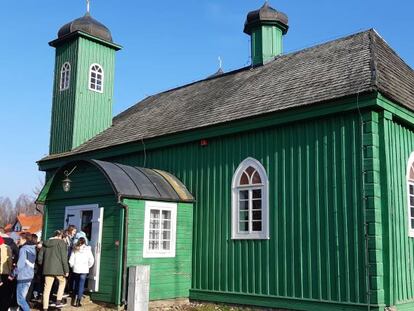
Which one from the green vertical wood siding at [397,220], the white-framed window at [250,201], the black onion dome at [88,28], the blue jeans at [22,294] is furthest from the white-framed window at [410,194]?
the black onion dome at [88,28]

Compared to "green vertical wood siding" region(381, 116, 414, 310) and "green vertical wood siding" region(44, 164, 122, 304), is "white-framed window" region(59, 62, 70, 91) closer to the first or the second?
"green vertical wood siding" region(44, 164, 122, 304)

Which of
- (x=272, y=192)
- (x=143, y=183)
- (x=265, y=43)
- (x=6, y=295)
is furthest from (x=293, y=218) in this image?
(x=265, y=43)

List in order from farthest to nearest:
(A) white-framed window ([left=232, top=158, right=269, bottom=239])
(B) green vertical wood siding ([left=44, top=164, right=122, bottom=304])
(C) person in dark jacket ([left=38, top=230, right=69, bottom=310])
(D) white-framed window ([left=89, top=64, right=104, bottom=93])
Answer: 1. (D) white-framed window ([left=89, top=64, right=104, bottom=93])
2. (B) green vertical wood siding ([left=44, top=164, right=122, bottom=304])
3. (A) white-framed window ([left=232, top=158, right=269, bottom=239])
4. (C) person in dark jacket ([left=38, top=230, right=69, bottom=310])

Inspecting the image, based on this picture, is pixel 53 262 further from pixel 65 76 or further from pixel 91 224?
pixel 65 76

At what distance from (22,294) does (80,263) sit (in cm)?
171

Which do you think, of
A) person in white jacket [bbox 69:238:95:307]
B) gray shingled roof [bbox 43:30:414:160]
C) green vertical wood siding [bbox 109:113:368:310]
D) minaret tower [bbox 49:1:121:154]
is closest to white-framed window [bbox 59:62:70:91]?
minaret tower [bbox 49:1:121:154]

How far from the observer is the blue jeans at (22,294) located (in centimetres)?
993

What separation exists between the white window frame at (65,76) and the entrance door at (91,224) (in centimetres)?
694

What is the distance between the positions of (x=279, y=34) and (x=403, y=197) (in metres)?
9.48

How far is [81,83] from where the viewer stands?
1878 centimetres

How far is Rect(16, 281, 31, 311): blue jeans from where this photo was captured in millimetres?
9930

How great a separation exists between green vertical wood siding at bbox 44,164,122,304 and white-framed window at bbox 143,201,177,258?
2.49 ft

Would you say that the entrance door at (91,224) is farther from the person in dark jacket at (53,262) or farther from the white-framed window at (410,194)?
the white-framed window at (410,194)

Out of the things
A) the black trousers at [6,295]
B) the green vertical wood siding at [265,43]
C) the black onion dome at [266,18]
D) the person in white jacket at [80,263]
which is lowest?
the black trousers at [6,295]
